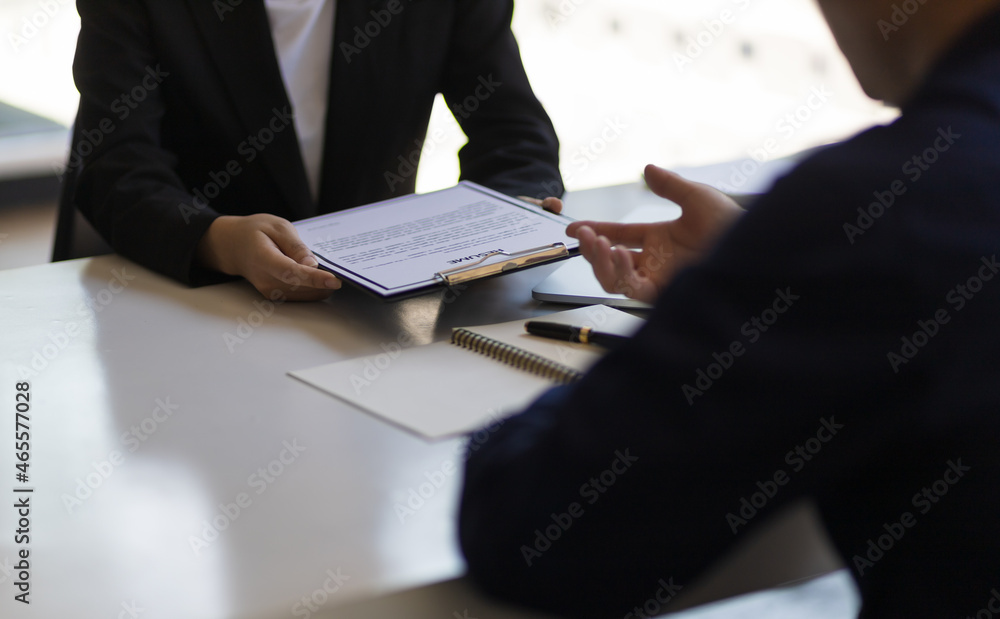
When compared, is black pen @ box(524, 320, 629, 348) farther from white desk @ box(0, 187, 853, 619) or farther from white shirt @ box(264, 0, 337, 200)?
white shirt @ box(264, 0, 337, 200)

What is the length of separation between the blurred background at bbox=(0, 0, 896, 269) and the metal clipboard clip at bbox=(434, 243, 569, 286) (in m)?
2.52

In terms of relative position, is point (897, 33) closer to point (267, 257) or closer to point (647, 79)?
point (267, 257)

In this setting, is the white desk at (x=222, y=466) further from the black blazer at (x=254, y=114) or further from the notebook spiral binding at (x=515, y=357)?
the black blazer at (x=254, y=114)

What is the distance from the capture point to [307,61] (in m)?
1.36

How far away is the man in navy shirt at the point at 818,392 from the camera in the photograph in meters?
0.45

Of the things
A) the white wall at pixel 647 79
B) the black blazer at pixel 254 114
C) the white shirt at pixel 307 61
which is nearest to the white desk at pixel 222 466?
the black blazer at pixel 254 114

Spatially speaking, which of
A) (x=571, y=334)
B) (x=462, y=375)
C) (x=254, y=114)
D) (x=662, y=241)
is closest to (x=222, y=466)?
(x=462, y=375)

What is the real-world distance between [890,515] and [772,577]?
0.34ft

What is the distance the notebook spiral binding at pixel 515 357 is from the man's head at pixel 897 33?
304mm

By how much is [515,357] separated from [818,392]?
1.17 ft

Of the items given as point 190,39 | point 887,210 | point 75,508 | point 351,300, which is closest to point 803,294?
point 887,210

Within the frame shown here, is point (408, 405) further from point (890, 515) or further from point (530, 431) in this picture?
point (890, 515)

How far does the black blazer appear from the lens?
1.17 metres

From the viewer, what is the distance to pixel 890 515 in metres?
0.54
